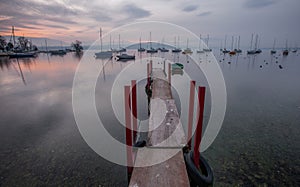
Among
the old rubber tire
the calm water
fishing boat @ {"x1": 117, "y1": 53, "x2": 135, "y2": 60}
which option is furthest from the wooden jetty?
fishing boat @ {"x1": 117, "y1": 53, "x2": 135, "y2": 60}

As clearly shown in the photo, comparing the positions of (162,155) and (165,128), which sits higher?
(165,128)

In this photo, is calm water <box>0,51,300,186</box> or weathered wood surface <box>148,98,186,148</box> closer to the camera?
calm water <box>0,51,300,186</box>

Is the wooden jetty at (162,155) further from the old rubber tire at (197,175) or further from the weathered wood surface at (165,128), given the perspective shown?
the old rubber tire at (197,175)

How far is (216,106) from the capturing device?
41.2 ft

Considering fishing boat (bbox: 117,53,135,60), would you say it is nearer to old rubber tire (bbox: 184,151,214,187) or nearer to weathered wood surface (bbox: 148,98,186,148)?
weathered wood surface (bbox: 148,98,186,148)

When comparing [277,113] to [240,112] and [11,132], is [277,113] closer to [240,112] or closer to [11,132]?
[240,112]

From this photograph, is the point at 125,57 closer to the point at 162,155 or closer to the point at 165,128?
the point at 165,128

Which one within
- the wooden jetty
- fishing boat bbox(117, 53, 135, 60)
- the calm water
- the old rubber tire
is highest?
fishing boat bbox(117, 53, 135, 60)

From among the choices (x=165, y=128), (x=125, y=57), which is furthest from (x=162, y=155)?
(x=125, y=57)

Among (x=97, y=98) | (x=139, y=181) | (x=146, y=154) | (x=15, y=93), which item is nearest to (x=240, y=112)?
(x=146, y=154)

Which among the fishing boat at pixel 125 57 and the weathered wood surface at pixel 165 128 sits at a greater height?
the fishing boat at pixel 125 57

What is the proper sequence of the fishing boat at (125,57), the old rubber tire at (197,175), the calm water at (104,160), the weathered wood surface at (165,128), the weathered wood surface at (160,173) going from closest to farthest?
1. the weathered wood surface at (160,173)
2. the old rubber tire at (197,175)
3. the calm water at (104,160)
4. the weathered wood surface at (165,128)
5. the fishing boat at (125,57)

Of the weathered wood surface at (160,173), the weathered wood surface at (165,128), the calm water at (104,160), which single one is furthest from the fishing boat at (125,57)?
the weathered wood surface at (160,173)

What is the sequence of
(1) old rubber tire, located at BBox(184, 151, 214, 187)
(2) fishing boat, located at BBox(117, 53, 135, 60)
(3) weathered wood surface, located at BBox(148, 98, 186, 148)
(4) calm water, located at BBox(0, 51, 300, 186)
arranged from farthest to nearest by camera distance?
(2) fishing boat, located at BBox(117, 53, 135, 60) → (3) weathered wood surface, located at BBox(148, 98, 186, 148) → (4) calm water, located at BBox(0, 51, 300, 186) → (1) old rubber tire, located at BBox(184, 151, 214, 187)
